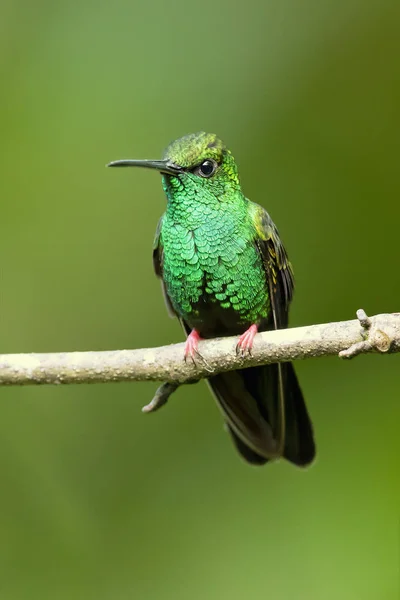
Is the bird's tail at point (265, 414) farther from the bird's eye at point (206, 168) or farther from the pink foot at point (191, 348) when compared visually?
the bird's eye at point (206, 168)

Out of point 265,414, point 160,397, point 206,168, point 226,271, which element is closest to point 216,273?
point 226,271

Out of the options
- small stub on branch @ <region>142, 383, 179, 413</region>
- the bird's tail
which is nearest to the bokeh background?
the bird's tail

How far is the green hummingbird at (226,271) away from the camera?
3.03 meters

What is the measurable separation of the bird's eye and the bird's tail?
87 cm

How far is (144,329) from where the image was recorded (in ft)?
15.0

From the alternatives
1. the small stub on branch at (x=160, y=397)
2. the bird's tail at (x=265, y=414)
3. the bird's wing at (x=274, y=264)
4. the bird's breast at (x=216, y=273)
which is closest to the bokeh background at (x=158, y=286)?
the bird's tail at (x=265, y=414)

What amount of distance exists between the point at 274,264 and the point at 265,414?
685mm

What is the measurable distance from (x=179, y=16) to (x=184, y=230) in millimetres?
2218

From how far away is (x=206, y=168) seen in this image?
10.1 feet

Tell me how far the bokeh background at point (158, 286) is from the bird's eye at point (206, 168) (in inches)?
49.5

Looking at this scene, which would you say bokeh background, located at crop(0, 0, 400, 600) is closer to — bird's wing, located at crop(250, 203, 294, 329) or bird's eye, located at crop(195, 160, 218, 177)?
bird's wing, located at crop(250, 203, 294, 329)

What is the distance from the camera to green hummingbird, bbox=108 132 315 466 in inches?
119

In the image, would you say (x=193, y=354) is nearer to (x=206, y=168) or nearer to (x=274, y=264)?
(x=274, y=264)

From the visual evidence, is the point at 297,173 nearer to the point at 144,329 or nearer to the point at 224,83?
the point at 224,83
